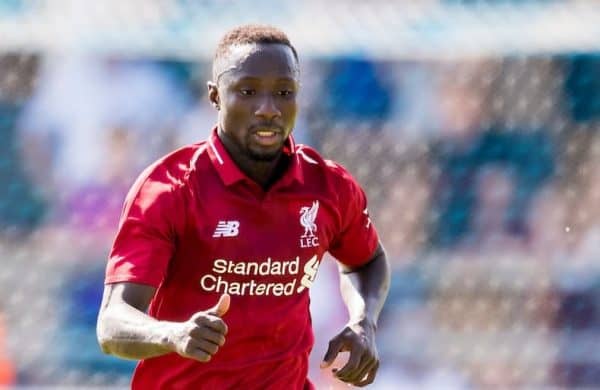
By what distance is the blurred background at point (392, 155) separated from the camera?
453cm

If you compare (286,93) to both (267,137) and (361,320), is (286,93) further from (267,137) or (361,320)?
(361,320)

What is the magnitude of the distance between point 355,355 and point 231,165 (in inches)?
19.0

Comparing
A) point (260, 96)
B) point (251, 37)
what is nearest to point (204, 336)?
point (260, 96)

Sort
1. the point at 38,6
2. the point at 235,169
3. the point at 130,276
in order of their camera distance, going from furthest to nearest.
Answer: the point at 38,6, the point at 235,169, the point at 130,276

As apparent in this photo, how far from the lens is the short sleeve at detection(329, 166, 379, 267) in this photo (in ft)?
9.74

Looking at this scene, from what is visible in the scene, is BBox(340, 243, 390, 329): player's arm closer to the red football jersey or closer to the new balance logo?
the red football jersey

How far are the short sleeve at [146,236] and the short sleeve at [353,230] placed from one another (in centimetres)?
50

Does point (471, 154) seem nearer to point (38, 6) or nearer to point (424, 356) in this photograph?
point (424, 356)

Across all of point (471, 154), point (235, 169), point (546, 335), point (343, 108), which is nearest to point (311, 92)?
point (343, 108)

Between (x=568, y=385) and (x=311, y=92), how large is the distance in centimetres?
142

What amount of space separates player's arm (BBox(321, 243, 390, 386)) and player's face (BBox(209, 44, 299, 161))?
1.41ft

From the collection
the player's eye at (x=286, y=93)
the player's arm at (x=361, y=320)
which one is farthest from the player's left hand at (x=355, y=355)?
the player's eye at (x=286, y=93)

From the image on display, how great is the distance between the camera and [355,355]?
2680 millimetres

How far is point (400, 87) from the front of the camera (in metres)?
4.59
